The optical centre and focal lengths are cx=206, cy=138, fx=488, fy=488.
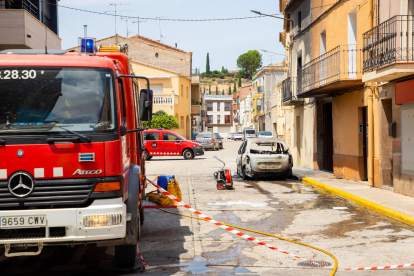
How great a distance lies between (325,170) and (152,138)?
42.3ft

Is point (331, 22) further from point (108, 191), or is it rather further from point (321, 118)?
point (108, 191)

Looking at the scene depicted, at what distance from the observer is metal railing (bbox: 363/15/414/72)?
11.9 meters

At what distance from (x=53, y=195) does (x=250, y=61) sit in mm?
154414

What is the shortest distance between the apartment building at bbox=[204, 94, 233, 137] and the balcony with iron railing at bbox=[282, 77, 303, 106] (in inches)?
3792

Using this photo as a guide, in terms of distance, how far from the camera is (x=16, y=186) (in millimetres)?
5168

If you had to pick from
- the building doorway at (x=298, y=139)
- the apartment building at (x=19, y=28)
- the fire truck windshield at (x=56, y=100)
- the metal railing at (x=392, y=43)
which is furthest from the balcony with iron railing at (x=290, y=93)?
the fire truck windshield at (x=56, y=100)

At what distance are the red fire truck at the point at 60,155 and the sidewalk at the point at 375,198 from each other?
6.22 m

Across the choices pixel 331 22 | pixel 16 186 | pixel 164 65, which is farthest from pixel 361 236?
pixel 164 65

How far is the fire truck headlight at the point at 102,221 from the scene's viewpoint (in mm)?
5195

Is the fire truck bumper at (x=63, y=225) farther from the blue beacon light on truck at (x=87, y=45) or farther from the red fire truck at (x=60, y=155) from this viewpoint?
the blue beacon light on truck at (x=87, y=45)

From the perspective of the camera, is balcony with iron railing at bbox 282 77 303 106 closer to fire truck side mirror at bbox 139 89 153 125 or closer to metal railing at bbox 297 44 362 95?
metal railing at bbox 297 44 362 95

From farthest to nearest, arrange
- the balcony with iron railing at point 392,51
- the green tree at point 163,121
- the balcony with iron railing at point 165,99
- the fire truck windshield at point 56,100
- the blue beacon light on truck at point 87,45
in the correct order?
the balcony with iron railing at point 165,99 → the green tree at point 163,121 → the balcony with iron railing at point 392,51 → the blue beacon light on truck at point 87,45 → the fire truck windshield at point 56,100

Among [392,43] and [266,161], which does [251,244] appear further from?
[266,161]

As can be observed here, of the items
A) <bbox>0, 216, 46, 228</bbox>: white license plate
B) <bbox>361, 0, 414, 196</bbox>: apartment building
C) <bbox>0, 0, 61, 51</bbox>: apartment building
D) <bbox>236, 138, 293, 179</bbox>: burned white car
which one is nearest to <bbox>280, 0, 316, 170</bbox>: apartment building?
<bbox>236, 138, 293, 179</bbox>: burned white car
